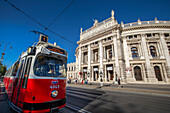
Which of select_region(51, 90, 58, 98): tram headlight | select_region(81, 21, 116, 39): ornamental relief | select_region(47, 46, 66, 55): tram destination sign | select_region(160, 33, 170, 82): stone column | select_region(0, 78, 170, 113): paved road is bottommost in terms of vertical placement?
select_region(0, 78, 170, 113): paved road

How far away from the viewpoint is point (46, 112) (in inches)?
117

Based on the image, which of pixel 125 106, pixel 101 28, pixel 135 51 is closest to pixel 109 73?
A: pixel 135 51

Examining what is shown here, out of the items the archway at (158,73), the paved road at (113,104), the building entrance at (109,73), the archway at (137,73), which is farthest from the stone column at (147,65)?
the paved road at (113,104)

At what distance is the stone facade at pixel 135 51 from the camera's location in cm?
2216

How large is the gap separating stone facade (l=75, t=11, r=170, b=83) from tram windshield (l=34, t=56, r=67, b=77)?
62.8 ft

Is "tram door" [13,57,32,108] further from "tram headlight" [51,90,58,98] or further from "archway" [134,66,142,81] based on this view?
"archway" [134,66,142,81]

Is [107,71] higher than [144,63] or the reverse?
the reverse

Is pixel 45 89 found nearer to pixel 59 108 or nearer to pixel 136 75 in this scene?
pixel 59 108

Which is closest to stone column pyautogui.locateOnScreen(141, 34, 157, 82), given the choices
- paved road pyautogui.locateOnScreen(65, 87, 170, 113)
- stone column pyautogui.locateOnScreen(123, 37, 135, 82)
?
stone column pyautogui.locateOnScreen(123, 37, 135, 82)

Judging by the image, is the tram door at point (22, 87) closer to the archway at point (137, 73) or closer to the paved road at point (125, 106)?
the paved road at point (125, 106)

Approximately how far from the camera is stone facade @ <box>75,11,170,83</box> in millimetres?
22156

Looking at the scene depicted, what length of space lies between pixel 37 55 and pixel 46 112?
2324 millimetres

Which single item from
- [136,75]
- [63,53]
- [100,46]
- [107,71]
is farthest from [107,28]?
[63,53]

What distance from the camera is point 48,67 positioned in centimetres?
353
